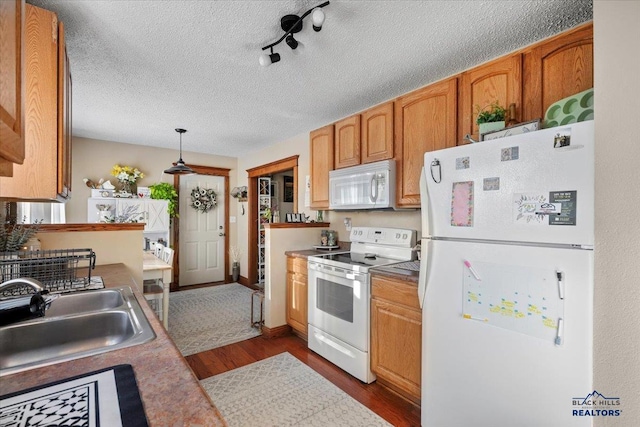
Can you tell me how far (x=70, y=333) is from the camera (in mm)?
1201

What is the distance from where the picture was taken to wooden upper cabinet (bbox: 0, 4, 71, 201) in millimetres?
1265

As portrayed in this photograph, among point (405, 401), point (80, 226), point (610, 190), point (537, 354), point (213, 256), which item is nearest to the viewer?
point (610, 190)

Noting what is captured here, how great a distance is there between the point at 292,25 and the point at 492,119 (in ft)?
4.24

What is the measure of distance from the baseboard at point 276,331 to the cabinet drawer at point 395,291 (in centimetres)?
137

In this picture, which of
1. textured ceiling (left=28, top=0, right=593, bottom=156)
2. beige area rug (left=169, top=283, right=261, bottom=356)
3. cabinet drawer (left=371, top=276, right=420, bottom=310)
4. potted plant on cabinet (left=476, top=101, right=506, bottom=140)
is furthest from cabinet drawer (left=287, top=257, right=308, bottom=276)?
potted plant on cabinet (left=476, top=101, right=506, bottom=140)

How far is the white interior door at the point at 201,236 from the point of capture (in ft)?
16.3

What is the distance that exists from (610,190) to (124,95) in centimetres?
338

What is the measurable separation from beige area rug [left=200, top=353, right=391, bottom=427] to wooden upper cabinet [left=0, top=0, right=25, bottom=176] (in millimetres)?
1880

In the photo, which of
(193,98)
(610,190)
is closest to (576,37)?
(610,190)

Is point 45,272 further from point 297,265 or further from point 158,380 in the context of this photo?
point 297,265

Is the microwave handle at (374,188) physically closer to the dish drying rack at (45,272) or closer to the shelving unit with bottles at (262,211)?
the dish drying rack at (45,272)

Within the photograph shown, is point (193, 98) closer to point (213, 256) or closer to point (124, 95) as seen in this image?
point (124, 95)

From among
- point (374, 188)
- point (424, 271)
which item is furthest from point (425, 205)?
point (374, 188)

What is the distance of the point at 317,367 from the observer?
248cm
